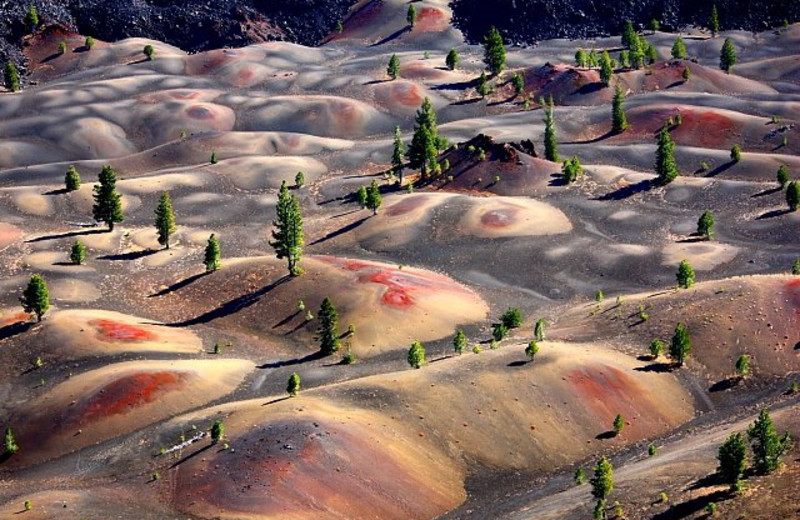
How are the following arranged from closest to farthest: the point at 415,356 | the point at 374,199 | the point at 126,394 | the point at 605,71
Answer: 1. the point at 126,394
2. the point at 415,356
3. the point at 374,199
4. the point at 605,71

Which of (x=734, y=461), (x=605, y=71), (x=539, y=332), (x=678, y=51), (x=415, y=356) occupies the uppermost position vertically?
(x=678, y=51)

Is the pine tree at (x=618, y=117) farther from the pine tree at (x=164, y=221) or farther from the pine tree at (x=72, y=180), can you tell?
the pine tree at (x=72, y=180)

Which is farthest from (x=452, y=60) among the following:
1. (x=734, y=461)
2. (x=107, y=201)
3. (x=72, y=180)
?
(x=734, y=461)

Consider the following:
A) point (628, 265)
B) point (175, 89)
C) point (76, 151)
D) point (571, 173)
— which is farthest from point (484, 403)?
point (175, 89)

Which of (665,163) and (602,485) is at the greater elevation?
(602,485)

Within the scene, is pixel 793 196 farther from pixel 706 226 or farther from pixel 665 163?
pixel 665 163

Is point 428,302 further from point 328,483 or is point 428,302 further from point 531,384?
point 328,483
